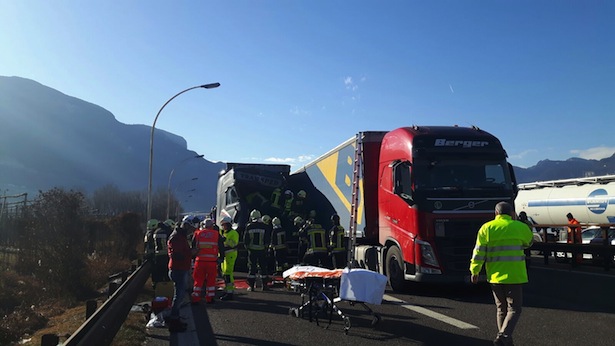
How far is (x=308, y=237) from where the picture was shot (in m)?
12.9

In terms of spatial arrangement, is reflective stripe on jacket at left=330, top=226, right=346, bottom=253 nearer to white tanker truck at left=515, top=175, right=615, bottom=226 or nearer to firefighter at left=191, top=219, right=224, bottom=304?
firefighter at left=191, top=219, right=224, bottom=304

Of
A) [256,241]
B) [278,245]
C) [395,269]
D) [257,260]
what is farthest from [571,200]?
[256,241]

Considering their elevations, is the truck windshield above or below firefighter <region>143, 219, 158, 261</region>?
above

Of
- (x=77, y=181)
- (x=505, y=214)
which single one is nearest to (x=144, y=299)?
(x=505, y=214)

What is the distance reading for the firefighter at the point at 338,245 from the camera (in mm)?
12609

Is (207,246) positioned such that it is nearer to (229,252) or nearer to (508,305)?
(229,252)

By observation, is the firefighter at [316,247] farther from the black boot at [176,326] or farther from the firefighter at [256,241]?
the black boot at [176,326]

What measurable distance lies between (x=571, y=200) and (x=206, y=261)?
781 inches

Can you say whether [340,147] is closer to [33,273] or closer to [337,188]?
[337,188]

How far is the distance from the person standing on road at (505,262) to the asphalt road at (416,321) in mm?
804

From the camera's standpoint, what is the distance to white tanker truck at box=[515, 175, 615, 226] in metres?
21.8

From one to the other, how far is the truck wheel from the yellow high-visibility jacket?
477 cm

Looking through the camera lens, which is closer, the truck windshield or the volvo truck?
the volvo truck

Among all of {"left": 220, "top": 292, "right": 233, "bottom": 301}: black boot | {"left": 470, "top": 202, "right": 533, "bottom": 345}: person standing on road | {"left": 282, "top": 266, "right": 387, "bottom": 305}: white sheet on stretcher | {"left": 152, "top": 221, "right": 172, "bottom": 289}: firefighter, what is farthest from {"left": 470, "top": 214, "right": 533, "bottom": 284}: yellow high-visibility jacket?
{"left": 152, "top": 221, "right": 172, "bottom": 289}: firefighter
